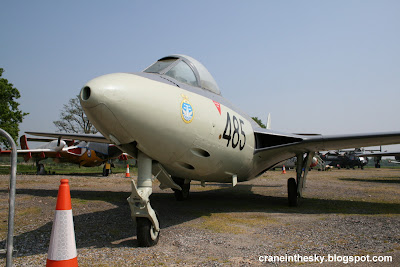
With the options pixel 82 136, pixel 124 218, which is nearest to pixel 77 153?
pixel 82 136

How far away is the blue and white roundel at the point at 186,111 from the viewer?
164 inches

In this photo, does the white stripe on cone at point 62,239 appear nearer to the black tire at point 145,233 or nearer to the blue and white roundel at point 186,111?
the black tire at point 145,233

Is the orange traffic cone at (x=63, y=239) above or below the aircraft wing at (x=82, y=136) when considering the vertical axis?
below

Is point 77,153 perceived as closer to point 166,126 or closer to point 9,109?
point 9,109

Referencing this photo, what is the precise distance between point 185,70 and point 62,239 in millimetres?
3540

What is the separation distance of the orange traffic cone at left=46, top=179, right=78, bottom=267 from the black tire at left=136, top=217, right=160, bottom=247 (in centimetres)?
122

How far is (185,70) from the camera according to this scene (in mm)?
5340

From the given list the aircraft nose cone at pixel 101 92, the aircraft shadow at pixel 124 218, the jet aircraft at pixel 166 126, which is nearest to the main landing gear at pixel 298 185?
the aircraft shadow at pixel 124 218

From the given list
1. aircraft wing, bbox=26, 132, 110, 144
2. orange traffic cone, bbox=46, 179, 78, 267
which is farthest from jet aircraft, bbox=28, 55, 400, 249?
aircraft wing, bbox=26, 132, 110, 144

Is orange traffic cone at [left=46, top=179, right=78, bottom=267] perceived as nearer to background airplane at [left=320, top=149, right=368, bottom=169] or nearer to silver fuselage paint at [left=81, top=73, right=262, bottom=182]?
silver fuselage paint at [left=81, top=73, right=262, bottom=182]

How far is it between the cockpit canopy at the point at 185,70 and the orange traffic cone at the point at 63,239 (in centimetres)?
268

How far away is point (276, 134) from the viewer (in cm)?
764

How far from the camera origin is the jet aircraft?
355cm

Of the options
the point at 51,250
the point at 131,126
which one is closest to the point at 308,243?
the point at 131,126
